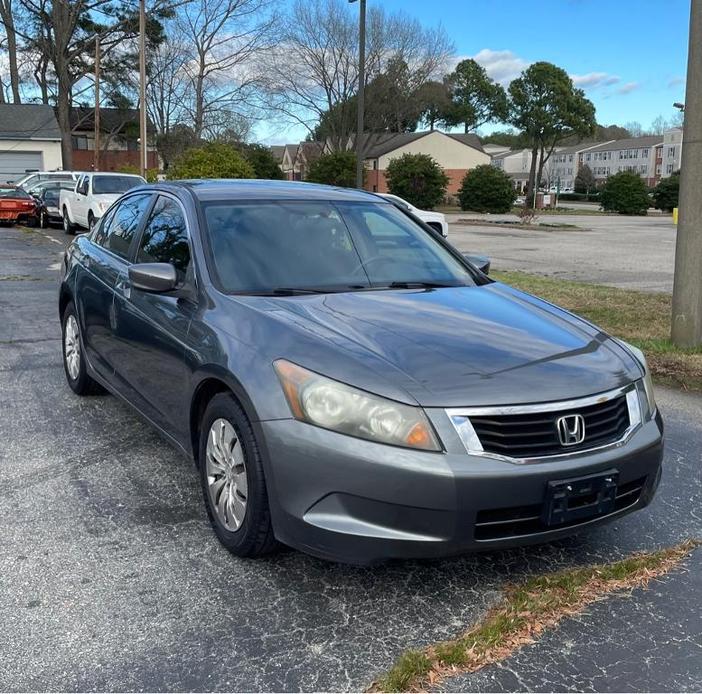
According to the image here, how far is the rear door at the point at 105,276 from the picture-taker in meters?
4.90

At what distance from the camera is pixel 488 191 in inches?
1879

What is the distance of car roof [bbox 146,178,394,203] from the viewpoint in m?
4.43

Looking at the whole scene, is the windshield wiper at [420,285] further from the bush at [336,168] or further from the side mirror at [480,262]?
the bush at [336,168]

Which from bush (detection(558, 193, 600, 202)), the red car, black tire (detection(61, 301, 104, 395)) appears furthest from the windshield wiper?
bush (detection(558, 193, 600, 202))

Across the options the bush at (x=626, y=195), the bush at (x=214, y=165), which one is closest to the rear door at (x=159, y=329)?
the bush at (x=214, y=165)

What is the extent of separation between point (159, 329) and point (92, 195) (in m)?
16.9

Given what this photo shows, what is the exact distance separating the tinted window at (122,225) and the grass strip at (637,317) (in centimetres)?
446

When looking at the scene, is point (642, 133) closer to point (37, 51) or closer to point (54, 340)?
point (37, 51)

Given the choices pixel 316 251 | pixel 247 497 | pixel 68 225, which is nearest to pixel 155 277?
pixel 316 251

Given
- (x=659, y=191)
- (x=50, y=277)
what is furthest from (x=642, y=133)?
(x=50, y=277)

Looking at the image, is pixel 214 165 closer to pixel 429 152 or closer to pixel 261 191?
pixel 261 191

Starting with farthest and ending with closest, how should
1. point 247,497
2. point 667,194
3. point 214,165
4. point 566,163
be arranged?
point 566,163 → point 667,194 → point 214,165 → point 247,497

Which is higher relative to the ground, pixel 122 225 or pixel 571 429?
pixel 122 225

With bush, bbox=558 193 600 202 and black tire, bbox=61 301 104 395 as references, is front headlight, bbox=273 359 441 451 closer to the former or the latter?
black tire, bbox=61 301 104 395
